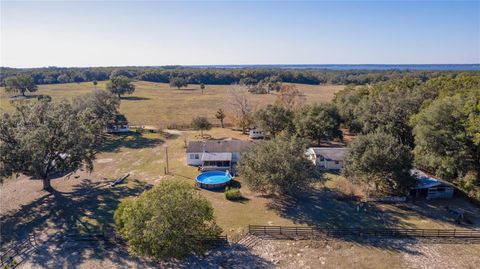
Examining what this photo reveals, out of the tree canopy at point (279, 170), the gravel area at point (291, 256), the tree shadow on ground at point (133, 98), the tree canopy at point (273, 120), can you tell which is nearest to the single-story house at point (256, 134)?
the tree canopy at point (273, 120)

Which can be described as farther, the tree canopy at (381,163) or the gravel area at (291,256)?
the tree canopy at (381,163)

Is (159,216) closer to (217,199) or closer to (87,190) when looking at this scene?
(217,199)

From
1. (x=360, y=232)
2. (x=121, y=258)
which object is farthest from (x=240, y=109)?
(x=121, y=258)

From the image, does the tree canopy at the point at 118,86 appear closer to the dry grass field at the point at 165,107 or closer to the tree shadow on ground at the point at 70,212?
the dry grass field at the point at 165,107

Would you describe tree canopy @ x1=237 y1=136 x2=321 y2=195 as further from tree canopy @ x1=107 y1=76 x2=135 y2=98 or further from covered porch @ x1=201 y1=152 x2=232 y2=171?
tree canopy @ x1=107 y1=76 x2=135 y2=98

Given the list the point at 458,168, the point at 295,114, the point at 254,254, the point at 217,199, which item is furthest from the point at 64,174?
the point at 458,168

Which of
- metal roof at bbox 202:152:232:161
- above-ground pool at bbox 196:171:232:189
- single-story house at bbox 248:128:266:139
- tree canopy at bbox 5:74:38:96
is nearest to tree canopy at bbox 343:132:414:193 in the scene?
above-ground pool at bbox 196:171:232:189

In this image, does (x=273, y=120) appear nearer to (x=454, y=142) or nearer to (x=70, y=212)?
(x=454, y=142)
